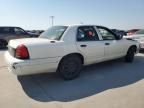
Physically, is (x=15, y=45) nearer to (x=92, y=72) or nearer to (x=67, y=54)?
(x=67, y=54)

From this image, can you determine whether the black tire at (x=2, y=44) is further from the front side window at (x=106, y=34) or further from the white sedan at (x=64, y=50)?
the front side window at (x=106, y=34)

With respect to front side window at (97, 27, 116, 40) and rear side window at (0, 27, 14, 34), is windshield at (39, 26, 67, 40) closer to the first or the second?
front side window at (97, 27, 116, 40)

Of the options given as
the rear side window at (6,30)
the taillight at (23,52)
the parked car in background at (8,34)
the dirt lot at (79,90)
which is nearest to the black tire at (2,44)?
the parked car in background at (8,34)

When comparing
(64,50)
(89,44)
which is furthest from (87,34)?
(64,50)

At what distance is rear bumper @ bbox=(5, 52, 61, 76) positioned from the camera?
4.46 meters

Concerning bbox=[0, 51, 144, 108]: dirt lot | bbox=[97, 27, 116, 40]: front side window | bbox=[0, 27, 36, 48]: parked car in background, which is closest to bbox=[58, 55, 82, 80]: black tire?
bbox=[0, 51, 144, 108]: dirt lot

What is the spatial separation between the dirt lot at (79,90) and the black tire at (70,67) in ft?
0.69

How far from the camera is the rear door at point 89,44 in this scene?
546cm

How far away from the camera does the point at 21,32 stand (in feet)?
46.4

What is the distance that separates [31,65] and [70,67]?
122 cm

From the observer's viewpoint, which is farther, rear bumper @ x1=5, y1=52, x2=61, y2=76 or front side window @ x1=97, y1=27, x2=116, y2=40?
front side window @ x1=97, y1=27, x2=116, y2=40

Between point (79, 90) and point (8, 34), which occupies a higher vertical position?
point (8, 34)

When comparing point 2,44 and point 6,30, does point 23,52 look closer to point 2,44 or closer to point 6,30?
point 2,44

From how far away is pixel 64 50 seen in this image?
504 cm
